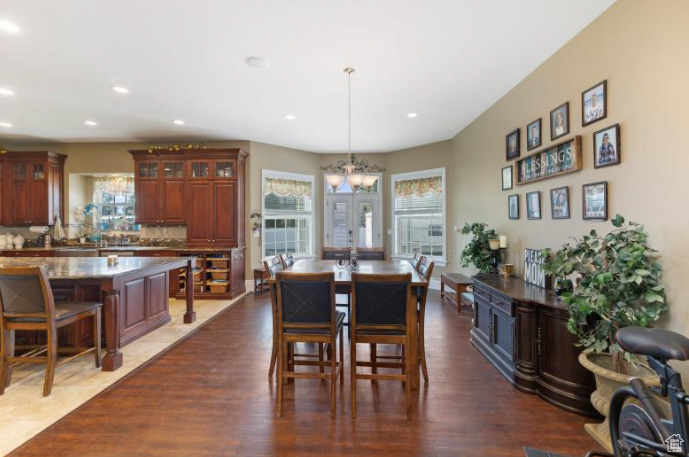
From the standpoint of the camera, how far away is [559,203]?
2.95 metres

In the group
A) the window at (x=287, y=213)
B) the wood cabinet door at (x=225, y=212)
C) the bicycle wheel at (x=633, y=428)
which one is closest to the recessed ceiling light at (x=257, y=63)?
the wood cabinet door at (x=225, y=212)

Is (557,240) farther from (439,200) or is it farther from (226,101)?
(226,101)

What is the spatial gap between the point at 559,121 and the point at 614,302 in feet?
5.57

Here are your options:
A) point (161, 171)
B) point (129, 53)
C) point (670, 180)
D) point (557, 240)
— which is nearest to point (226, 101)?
point (129, 53)

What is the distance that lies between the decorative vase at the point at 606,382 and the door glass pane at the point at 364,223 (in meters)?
5.19

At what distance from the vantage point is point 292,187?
6.89 m

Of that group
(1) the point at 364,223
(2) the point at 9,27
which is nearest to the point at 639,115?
(2) the point at 9,27

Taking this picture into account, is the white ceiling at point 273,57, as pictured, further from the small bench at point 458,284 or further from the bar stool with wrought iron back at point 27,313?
the small bench at point 458,284

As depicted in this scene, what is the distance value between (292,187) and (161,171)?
2.41 metres

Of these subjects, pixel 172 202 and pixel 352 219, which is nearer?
pixel 172 202

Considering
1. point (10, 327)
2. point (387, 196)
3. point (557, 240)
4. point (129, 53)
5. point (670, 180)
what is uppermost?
point (129, 53)

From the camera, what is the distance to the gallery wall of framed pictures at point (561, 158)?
2.42 metres

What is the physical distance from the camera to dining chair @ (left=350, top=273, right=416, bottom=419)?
7.45ft

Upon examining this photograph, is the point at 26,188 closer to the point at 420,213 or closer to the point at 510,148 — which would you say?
the point at 420,213
